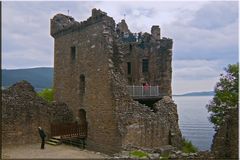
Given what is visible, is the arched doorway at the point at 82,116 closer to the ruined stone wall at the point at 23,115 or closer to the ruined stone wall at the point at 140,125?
the ruined stone wall at the point at 23,115

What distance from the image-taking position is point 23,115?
70.5ft

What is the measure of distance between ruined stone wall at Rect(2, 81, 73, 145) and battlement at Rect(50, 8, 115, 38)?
4.97 metres

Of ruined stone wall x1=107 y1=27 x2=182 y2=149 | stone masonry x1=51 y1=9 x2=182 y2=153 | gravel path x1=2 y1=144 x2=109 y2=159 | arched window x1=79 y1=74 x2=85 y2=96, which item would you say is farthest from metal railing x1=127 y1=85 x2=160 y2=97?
gravel path x1=2 y1=144 x2=109 y2=159

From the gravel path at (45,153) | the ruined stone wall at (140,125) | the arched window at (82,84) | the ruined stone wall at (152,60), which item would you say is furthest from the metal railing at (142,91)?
the gravel path at (45,153)

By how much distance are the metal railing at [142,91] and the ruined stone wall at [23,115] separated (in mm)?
5418

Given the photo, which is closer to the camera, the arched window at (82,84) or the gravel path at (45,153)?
the gravel path at (45,153)

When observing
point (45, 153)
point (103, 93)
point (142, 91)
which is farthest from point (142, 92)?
point (45, 153)

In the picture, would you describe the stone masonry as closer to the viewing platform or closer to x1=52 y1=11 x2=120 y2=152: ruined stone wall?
x1=52 y1=11 x2=120 y2=152: ruined stone wall

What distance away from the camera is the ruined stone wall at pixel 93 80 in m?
20.2

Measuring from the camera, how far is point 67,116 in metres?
24.4

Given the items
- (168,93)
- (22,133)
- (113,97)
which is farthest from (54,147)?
(168,93)

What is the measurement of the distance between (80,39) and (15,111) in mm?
6103

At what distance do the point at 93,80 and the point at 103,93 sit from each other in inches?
57.5

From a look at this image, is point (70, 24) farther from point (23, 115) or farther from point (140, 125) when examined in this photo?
point (140, 125)
